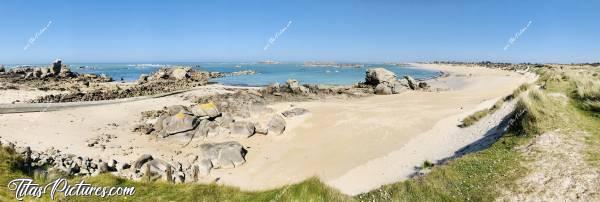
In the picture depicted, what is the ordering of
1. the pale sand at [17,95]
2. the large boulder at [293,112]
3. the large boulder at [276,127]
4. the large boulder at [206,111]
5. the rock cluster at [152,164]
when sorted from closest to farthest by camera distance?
the rock cluster at [152,164]
the large boulder at [276,127]
the large boulder at [206,111]
the large boulder at [293,112]
the pale sand at [17,95]

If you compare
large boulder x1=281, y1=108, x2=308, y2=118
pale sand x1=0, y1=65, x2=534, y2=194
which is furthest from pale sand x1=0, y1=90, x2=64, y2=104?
large boulder x1=281, y1=108, x2=308, y2=118

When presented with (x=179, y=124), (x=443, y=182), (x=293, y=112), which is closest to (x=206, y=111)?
(x=179, y=124)

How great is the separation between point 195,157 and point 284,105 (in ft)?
55.9

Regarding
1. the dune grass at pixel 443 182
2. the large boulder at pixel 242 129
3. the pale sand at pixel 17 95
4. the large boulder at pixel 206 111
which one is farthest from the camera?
the pale sand at pixel 17 95

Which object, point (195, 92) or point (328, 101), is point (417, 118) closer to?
point (328, 101)

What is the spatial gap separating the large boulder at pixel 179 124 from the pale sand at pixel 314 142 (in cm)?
124

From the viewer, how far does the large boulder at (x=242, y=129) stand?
25516 mm

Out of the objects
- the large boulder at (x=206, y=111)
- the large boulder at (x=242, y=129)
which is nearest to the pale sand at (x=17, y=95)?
the large boulder at (x=206, y=111)

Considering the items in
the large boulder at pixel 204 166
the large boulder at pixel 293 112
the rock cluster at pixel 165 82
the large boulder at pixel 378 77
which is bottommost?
the large boulder at pixel 204 166

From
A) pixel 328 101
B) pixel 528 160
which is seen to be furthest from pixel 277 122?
pixel 528 160

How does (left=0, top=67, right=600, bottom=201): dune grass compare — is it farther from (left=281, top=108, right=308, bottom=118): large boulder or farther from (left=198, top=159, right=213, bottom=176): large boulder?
(left=281, top=108, right=308, bottom=118): large boulder

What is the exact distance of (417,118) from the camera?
94.9ft

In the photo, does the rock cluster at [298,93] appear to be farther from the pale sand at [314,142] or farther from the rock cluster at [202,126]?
the rock cluster at [202,126]

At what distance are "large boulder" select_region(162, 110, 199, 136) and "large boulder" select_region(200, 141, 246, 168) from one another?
3.91 metres
